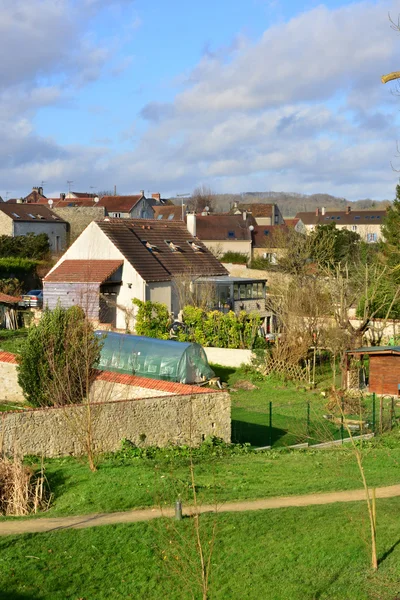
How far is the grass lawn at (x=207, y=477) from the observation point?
14.9 meters

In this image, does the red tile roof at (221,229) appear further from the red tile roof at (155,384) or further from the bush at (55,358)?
the red tile roof at (155,384)

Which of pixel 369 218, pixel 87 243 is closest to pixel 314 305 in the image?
pixel 87 243

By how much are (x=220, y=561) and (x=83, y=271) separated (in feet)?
96.6

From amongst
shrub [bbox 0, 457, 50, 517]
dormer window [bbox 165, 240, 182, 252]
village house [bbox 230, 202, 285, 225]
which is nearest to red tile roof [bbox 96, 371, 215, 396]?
shrub [bbox 0, 457, 50, 517]

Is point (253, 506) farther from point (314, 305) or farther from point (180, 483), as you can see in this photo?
point (314, 305)

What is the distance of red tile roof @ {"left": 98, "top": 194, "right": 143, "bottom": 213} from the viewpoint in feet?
267

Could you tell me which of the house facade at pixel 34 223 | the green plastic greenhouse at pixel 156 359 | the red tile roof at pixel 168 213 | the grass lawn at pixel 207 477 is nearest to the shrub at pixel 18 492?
the grass lawn at pixel 207 477

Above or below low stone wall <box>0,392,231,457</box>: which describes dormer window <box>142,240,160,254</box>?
above

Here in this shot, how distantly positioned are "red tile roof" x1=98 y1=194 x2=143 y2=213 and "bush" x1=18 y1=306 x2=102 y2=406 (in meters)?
59.2

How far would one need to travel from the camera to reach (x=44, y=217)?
68.2 meters

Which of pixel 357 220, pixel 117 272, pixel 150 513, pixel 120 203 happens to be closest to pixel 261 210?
pixel 357 220

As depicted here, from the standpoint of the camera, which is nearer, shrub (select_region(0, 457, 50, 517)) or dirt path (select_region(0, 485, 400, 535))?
dirt path (select_region(0, 485, 400, 535))

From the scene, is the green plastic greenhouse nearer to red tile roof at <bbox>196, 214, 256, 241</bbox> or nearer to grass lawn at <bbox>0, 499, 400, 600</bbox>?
grass lawn at <bbox>0, 499, 400, 600</bbox>

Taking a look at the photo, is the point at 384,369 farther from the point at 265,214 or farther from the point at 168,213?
the point at 265,214
